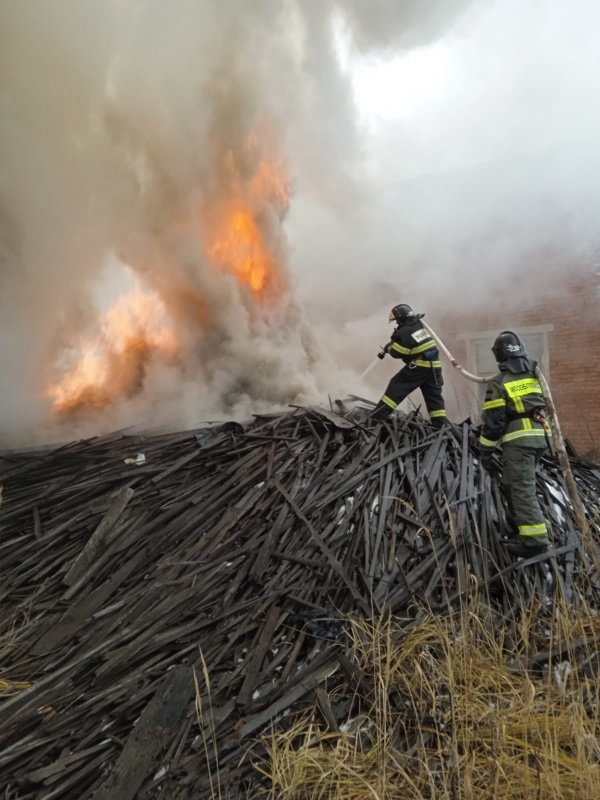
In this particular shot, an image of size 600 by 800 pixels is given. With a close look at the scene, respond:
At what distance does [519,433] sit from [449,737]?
2.37 meters

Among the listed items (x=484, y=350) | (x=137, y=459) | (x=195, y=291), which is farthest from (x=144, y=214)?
(x=484, y=350)

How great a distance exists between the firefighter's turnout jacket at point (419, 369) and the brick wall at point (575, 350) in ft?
14.8

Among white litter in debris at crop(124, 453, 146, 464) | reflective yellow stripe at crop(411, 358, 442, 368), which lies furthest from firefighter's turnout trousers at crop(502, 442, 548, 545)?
white litter in debris at crop(124, 453, 146, 464)

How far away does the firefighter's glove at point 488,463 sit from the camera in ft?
13.8

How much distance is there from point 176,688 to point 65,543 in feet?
Answer: 5.83

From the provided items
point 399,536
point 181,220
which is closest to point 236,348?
point 181,220

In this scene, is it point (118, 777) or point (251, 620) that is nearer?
point (118, 777)

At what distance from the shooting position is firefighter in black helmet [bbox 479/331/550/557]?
3406 mm

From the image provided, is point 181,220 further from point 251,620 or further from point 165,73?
point 251,620

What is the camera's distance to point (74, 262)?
6812 millimetres

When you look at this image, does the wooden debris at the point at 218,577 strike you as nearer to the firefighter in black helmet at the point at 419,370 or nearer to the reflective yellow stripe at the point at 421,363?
the firefighter in black helmet at the point at 419,370

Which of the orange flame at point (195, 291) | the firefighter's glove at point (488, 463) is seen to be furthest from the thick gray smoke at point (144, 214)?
the firefighter's glove at point (488, 463)

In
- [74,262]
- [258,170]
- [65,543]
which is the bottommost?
[65,543]

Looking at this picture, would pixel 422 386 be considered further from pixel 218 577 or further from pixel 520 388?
pixel 218 577
